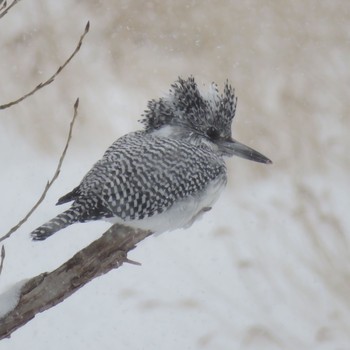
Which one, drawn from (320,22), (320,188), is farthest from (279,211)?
(320,22)

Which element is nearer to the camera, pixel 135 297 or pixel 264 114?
pixel 135 297

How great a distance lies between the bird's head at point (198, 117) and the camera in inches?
52.3

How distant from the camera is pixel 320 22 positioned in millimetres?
2953

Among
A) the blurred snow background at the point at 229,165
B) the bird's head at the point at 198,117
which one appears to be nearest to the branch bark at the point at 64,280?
the bird's head at the point at 198,117

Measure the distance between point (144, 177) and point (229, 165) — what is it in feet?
5.16

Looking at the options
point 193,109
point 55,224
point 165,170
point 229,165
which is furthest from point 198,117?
point 229,165

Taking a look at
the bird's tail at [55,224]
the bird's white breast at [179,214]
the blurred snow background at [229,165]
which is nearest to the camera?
the bird's tail at [55,224]

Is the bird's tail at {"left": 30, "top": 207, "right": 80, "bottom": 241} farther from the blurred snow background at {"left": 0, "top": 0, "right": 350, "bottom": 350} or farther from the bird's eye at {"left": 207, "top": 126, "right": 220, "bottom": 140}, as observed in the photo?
the blurred snow background at {"left": 0, "top": 0, "right": 350, "bottom": 350}

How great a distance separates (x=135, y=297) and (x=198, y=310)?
22 centimetres

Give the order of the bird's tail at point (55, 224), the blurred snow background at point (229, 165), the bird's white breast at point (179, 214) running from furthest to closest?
the blurred snow background at point (229, 165), the bird's white breast at point (179, 214), the bird's tail at point (55, 224)

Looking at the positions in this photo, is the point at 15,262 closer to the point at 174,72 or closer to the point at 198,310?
the point at 198,310

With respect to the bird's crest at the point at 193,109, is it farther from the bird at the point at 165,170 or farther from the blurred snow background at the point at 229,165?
the blurred snow background at the point at 229,165

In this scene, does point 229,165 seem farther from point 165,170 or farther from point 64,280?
point 64,280

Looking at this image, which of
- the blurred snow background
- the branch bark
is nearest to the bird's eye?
the branch bark
